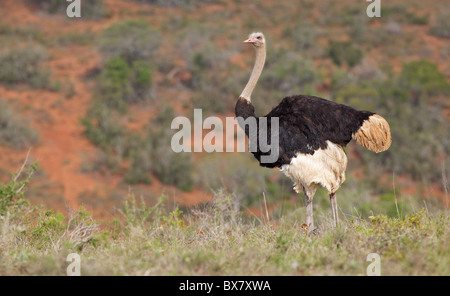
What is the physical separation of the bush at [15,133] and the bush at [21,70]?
2.74 metres

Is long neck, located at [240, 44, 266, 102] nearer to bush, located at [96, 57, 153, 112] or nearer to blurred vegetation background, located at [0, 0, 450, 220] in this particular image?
blurred vegetation background, located at [0, 0, 450, 220]

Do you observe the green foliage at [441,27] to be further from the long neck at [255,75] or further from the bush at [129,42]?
the long neck at [255,75]

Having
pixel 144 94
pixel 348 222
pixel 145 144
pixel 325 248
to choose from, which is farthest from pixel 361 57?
pixel 325 248

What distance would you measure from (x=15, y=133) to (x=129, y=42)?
5958 millimetres

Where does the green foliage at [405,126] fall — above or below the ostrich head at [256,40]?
below

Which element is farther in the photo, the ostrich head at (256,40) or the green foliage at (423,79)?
the green foliage at (423,79)

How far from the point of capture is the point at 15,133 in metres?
13.4

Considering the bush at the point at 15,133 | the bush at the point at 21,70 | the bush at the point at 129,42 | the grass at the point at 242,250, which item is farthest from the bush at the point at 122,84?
the grass at the point at 242,250

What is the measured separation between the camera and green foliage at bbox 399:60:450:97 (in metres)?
17.0

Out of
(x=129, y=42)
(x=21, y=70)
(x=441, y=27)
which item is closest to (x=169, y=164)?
(x=129, y=42)

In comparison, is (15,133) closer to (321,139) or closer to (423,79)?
(321,139)

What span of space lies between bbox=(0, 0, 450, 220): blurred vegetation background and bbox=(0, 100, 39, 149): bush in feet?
0.10

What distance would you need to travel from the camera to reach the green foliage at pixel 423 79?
17.0 metres

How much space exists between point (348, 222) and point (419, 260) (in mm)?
1488
